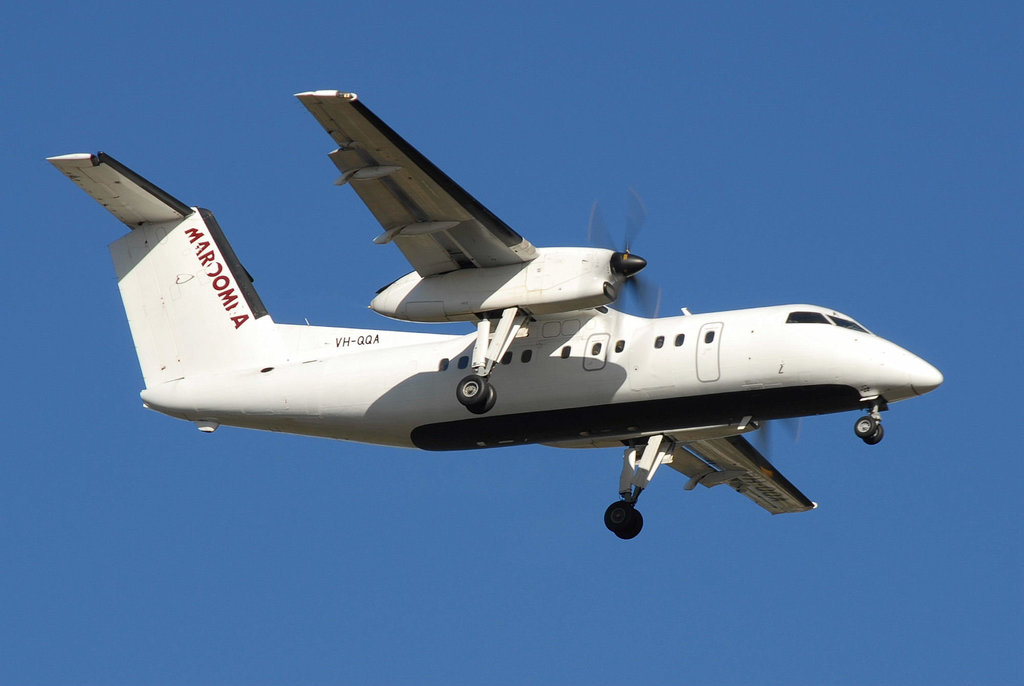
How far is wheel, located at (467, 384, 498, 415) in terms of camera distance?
18.0 metres

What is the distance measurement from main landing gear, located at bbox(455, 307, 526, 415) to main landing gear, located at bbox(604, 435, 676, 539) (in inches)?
97.3

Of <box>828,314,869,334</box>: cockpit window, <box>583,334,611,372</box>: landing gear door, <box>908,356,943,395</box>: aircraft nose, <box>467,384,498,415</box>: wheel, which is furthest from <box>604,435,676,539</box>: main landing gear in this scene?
<box>908,356,943,395</box>: aircraft nose

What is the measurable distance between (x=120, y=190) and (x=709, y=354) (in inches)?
361

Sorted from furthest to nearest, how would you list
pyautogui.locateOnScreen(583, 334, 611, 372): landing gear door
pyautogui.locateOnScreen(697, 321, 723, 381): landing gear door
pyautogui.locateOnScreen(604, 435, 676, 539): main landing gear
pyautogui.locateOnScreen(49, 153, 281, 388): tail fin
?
pyautogui.locateOnScreen(49, 153, 281, 388): tail fin → pyautogui.locateOnScreen(604, 435, 676, 539): main landing gear → pyautogui.locateOnScreen(583, 334, 611, 372): landing gear door → pyautogui.locateOnScreen(697, 321, 723, 381): landing gear door

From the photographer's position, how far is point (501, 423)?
18.7 metres

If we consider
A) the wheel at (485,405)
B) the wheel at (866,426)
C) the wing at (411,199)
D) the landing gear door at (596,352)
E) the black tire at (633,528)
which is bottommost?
the black tire at (633,528)

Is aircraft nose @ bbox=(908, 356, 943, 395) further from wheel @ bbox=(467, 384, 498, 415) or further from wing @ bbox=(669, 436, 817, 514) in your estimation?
wheel @ bbox=(467, 384, 498, 415)

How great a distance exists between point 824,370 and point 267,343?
8288mm

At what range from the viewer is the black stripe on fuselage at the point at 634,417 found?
683 inches

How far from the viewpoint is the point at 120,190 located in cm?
2036

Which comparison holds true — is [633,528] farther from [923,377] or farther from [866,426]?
[923,377]

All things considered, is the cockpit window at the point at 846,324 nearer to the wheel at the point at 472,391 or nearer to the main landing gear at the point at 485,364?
the main landing gear at the point at 485,364

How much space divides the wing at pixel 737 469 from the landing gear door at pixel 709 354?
2.75 m

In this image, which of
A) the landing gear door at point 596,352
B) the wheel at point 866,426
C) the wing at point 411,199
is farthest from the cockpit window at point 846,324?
the wing at point 411,199
